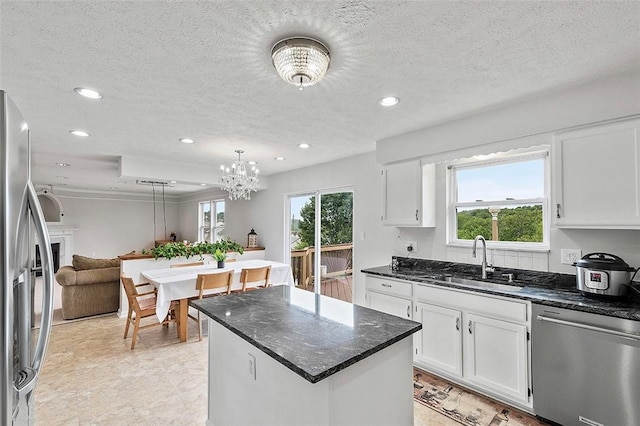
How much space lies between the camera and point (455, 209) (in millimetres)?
3338

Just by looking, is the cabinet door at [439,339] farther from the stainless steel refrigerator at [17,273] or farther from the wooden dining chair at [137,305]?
the wooden dining chair at [137,305]

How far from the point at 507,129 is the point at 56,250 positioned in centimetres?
1051

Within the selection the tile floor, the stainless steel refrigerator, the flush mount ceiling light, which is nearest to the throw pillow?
the tile floor

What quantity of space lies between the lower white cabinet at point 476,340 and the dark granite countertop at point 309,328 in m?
1.08

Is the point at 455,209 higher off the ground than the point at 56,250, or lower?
higher

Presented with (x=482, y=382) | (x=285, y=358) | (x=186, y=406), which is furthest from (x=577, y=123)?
(x=186, y=406)

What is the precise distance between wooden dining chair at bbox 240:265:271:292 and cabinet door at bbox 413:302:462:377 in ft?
7.33

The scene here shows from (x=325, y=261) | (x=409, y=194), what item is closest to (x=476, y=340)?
(x=409, y=194)

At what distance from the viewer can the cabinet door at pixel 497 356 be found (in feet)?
7.30

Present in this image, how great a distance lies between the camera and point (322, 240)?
5.10m

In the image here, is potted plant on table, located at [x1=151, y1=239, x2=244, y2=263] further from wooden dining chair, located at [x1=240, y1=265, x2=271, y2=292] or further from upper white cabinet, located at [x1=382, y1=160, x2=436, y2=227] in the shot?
upper white cabinet, located at [x1=382, y1=160, x2=436, y2=227]

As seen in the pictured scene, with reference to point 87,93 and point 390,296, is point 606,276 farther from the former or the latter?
point 87,93

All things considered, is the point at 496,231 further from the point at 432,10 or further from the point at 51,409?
the point at 51,409

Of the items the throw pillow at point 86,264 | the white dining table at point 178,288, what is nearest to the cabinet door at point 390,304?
the white dining table at point 178,288
